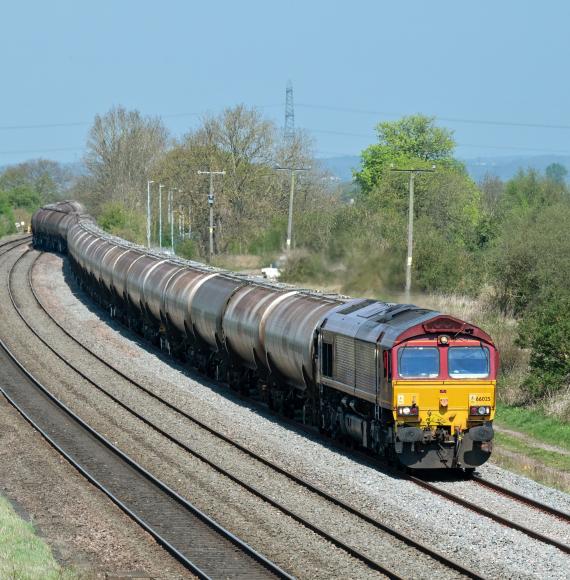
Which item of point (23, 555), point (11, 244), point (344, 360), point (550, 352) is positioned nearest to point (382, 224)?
point (550, 352)

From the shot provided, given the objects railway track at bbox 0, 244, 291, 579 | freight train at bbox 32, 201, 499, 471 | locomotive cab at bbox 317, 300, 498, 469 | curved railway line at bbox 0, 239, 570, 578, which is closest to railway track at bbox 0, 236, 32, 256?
freight train at bbox 32, 201, 499, 471

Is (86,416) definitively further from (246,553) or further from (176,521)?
(246,553)

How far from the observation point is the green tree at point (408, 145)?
128 meters

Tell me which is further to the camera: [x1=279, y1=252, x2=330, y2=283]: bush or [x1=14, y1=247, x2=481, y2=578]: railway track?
[x1=279, y1=252, x2=330, y2=283]: bush

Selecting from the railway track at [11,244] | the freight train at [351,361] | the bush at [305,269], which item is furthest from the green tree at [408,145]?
the freight train at [351,361]

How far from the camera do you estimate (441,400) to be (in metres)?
21.8

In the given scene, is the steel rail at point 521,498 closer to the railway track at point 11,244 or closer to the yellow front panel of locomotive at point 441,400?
the yellow front panel of locomotive at point 441,400

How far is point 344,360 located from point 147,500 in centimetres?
567

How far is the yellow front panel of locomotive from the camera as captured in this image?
2172 cm

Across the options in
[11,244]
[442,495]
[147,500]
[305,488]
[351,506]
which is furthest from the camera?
[11,244]

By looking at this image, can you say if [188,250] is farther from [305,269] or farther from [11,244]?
[305,269]

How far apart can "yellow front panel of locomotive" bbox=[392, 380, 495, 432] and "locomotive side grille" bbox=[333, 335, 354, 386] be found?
2255mm

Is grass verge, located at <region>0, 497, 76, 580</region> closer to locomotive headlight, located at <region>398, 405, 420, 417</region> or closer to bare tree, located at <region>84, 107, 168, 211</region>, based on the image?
locomotive headlight, located at <region>398, 405, 420, 417</region>

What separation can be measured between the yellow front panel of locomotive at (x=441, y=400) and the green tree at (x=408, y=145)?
105 m
